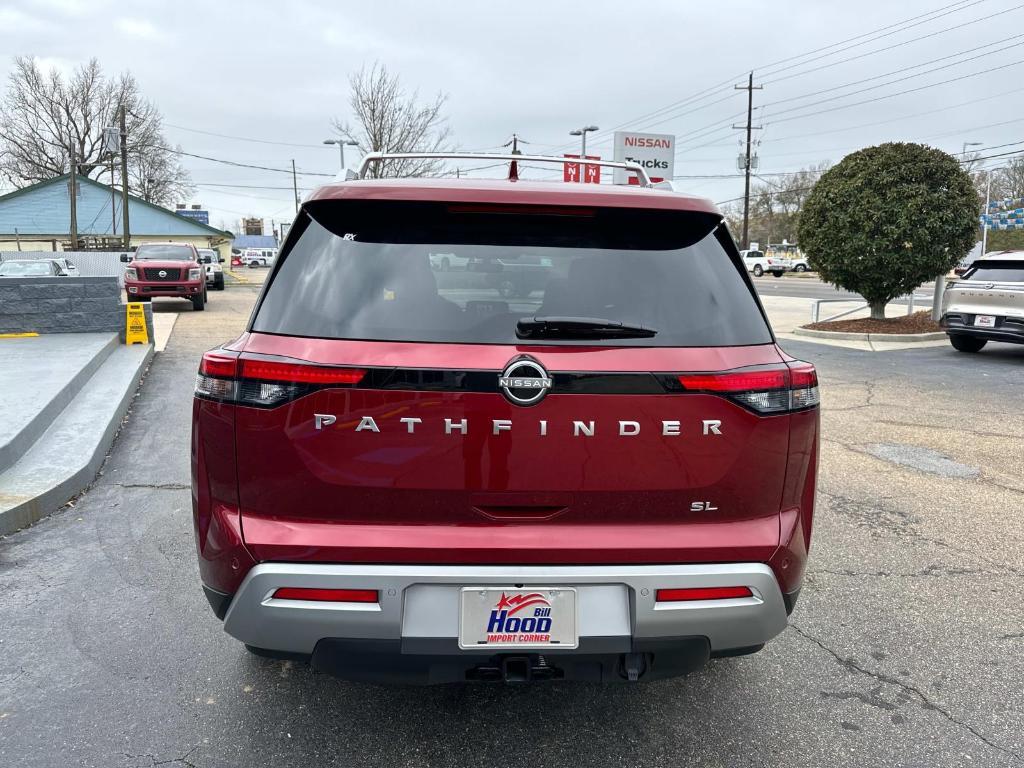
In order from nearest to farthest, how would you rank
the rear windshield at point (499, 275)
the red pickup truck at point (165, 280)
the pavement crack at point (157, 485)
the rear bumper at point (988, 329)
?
the rear windshield at point (499, 275) < the pavement crack at point (157, 485) < the rear bumper at point (988, 329) < the red pickup truck at point (165, 280)

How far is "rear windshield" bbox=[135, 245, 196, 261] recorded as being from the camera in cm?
2033

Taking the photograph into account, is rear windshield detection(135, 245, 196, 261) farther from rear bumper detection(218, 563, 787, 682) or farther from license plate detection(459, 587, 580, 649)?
license plate detection(459, 587, 580, 649)

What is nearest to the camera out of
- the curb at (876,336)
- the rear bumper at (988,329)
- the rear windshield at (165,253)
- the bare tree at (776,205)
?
the rear bumper at (988,329)

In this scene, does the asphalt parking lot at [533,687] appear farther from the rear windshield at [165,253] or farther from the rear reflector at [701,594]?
the rear windshield at [165,253]

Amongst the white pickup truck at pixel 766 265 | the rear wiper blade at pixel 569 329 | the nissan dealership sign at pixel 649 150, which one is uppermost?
the nissan dealership sign at pixel 649 150

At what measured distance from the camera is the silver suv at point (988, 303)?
36.3 ft

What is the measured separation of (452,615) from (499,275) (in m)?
1.04

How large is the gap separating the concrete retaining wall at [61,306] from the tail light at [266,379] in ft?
34.4

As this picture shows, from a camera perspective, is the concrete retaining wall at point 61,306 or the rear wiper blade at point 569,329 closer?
the rear wiper blade at point 569,329

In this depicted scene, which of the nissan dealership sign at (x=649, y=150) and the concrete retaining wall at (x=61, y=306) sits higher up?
the nissan dealership sign at (x=649, y=150)

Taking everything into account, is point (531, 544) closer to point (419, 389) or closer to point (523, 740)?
point (419, 389)

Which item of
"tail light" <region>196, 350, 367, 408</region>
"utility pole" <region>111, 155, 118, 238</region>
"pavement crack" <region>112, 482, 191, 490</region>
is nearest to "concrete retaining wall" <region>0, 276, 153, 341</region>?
"pavement crack" <region>112, 482, 191, 490</region>

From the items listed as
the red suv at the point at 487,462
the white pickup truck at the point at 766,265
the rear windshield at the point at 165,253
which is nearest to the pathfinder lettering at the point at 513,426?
the red suv at the point at 487,462

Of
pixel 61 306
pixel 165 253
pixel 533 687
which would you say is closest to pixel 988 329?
pixel 533 687
